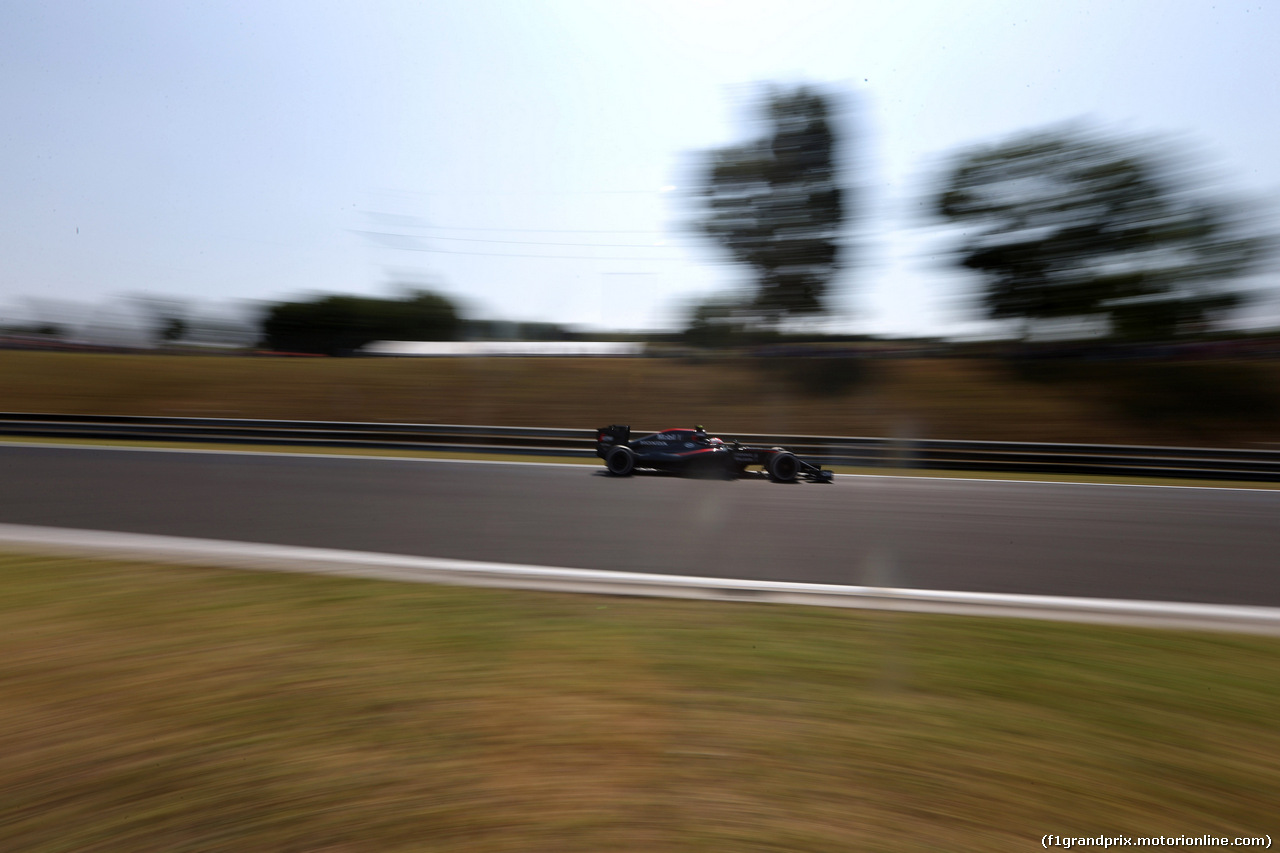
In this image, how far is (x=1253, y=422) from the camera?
19.8m

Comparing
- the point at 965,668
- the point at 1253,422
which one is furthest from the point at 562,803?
the point at 1253,422

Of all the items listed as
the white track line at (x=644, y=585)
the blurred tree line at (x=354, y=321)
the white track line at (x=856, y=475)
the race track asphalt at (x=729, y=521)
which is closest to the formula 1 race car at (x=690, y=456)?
the race track asphalt at (x=729, y=521)

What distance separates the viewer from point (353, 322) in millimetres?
75375

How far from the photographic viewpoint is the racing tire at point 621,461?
1310 cm

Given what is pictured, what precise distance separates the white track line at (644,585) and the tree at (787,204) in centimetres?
3303

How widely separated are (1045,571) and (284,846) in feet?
18.0

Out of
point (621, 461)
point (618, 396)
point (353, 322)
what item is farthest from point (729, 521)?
point (353, 322)

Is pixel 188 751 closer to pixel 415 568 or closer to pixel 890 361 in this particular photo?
pixel 415 568

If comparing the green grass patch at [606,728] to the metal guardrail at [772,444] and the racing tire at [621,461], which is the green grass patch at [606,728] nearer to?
the racing tire at [621,461]

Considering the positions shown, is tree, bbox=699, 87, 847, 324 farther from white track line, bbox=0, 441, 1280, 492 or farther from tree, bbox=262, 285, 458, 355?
tree, bbox=262, 285, 458, 355

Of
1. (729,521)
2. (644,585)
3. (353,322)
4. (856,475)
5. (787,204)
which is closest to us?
(644,585)

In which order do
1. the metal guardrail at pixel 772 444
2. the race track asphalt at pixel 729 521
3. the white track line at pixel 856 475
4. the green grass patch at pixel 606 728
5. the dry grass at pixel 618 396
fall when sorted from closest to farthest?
the green grass patch at pixel 606 728 < the race track asphalt at pixel 729 521 < the white track line at pixel 856 475 < the metal guardrail at pixel 772 444 < the dry grass at pixel 618 396

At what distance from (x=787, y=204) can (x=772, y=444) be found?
22.7 m

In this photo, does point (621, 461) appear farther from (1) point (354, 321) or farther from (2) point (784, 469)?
(1) point (354, 321)
